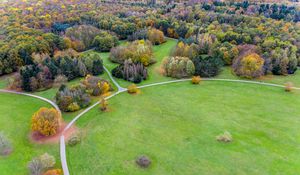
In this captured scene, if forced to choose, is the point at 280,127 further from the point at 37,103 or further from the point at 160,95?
the point at 37,103

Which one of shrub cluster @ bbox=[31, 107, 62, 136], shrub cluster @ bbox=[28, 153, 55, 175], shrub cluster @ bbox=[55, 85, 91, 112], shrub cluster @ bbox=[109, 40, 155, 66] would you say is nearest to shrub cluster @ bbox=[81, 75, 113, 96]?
shrub cluster @ bbox=[55, 85, 91, 112]

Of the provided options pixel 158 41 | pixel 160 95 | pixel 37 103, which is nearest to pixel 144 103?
pixel 160 95

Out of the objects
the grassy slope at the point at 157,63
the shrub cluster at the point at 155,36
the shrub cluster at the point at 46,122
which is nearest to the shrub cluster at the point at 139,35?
the shrub cluster at the point at 155,36

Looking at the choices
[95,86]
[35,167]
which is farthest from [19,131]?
[95,86]

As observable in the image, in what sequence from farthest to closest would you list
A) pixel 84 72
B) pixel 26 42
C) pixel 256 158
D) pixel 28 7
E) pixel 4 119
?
pixel 28 7, pixel 26 42, pixel 84 72, pixel 4 119, pixel 256 158

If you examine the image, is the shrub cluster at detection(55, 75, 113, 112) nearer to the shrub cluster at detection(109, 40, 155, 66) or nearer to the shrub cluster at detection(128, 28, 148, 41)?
the shrub cluster at detection(109, 40, 155, 66)

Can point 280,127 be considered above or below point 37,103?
above
